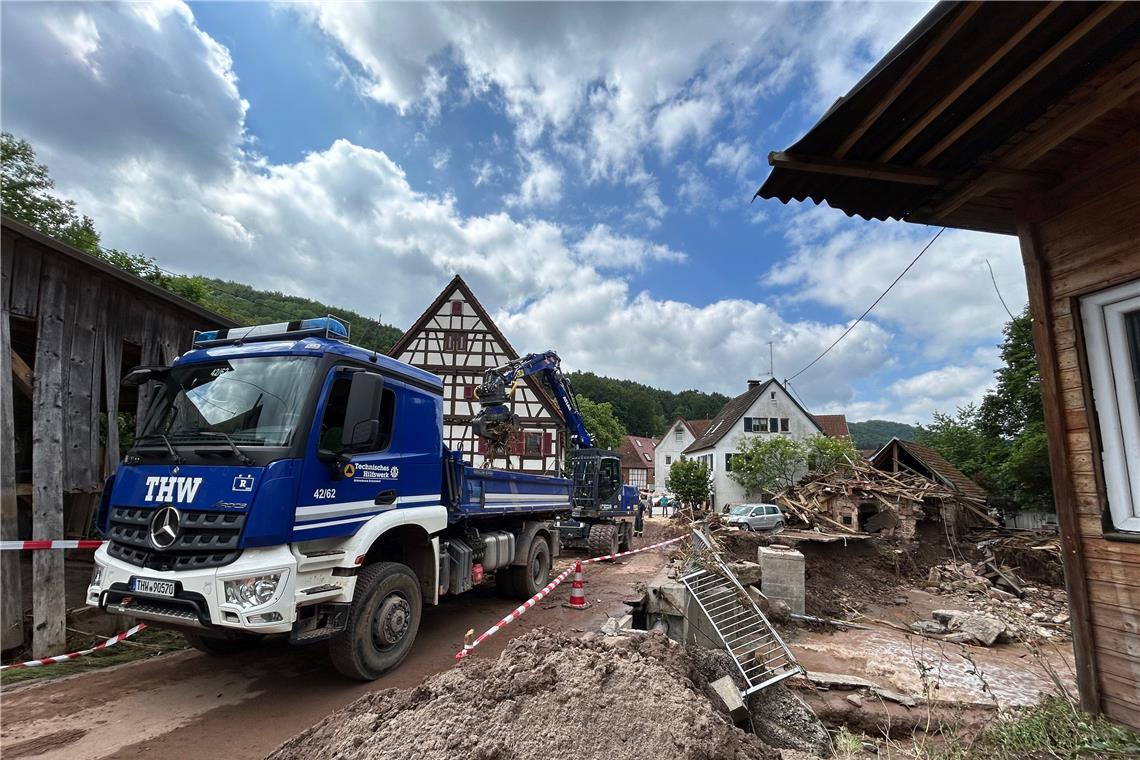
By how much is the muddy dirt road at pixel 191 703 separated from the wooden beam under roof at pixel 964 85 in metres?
5.47

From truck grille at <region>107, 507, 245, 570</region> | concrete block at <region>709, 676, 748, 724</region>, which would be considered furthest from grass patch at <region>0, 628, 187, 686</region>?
concrete block at <region>709, 676, 748, 724</region>

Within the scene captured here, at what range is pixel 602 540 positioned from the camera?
43.5 feet

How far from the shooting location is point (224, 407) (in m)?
4.41

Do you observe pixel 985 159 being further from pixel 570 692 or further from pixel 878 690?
pixel 878 690

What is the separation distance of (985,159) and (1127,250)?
874mm

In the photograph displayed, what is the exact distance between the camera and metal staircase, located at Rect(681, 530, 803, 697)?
520cm

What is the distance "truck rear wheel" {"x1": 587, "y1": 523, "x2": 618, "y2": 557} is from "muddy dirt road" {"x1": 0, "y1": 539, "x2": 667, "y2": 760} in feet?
23.6

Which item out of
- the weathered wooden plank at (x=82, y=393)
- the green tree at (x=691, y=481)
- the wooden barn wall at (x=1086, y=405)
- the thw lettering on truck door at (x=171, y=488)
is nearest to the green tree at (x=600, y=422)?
the green tree at (x=691, y=481)

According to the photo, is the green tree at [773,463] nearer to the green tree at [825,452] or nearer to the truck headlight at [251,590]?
the green tree at [825,452]

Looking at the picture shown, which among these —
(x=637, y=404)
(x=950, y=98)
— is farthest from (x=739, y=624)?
(x=637, y=404)

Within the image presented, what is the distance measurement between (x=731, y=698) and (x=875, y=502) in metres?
15.5

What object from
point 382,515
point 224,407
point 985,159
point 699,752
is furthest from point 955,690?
point 224,407

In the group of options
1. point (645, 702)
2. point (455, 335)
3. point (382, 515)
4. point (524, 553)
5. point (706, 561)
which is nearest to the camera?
point (645, 702)

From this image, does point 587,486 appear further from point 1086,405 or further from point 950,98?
point 950,98
